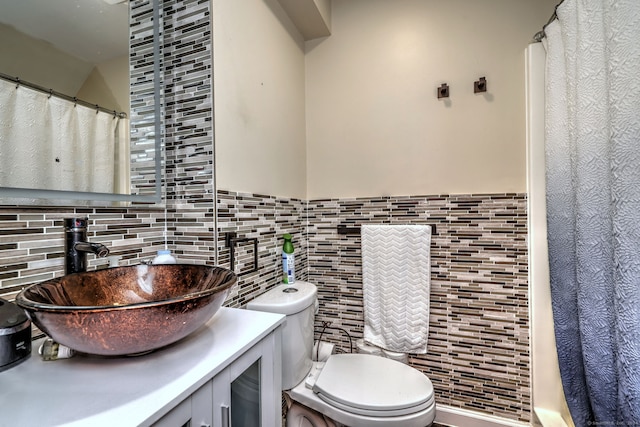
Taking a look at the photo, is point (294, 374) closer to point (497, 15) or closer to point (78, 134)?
point (78, 134)

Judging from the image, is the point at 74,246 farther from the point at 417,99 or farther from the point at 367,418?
the point at 417,99

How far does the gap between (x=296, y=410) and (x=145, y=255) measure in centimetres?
93

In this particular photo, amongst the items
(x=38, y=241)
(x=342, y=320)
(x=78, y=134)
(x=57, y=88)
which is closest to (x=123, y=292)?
(x=38, y=241)

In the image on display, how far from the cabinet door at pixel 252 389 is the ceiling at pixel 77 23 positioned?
3.37 ft

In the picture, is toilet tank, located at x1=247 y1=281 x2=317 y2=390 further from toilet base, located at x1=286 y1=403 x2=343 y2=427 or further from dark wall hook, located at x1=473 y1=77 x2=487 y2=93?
dark wall hook, located at x1=473 y1=77 x2=487 y2=93

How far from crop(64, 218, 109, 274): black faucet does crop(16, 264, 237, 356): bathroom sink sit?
5 centimetres

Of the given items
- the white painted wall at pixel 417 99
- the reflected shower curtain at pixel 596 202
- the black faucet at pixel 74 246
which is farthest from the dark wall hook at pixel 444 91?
the black faucet at pixel 74 246

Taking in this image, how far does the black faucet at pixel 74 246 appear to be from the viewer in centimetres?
75

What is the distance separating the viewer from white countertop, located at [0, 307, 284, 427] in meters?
0.43

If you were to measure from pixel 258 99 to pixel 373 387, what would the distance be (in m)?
1.35

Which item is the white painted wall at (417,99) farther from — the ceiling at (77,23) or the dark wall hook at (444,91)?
the ceiling at (77,23)

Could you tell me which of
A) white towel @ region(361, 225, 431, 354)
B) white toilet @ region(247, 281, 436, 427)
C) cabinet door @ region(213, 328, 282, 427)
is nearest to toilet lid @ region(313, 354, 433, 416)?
white toilet @ region(247, 281, 436, 427)

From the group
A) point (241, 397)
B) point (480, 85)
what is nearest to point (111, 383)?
point (241, 397)

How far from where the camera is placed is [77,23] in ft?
2.91
